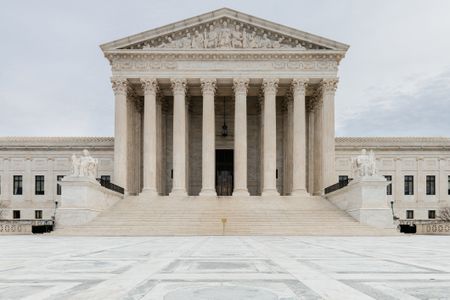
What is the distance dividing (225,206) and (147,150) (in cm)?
1091

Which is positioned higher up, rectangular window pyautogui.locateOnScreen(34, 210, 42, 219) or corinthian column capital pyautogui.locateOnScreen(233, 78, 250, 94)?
corinthian column capital pyautogui.locateOnScreen(233, 78, 250, 94)

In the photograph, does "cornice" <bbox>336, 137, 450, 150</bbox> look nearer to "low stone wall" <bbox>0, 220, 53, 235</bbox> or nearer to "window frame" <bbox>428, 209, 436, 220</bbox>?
"window frame" <bbox>428, 209, 436, 220</bbox>

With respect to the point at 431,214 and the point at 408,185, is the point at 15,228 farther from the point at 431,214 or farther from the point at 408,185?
the point at 431,214

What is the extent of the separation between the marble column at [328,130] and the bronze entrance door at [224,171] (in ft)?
43.7

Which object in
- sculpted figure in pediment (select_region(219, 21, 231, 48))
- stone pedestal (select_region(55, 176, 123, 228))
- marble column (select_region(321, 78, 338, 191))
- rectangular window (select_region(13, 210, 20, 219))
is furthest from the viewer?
rectangular window (select_region(13, 210, 20, 219))

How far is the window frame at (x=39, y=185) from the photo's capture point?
61.7 metres

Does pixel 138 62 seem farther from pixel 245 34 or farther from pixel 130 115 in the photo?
pixel 245 34

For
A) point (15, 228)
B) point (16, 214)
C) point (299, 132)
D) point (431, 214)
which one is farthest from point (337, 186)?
point (16, 214)

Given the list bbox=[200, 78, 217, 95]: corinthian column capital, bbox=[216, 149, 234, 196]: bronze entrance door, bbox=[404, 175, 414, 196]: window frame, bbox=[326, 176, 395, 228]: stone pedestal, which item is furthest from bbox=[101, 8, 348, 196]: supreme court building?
bbox=[404, 175, 414, 196]: window frame

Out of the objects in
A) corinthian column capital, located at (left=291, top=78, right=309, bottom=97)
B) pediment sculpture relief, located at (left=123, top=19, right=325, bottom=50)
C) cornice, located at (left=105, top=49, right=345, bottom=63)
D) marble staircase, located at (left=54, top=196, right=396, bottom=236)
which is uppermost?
pediment sculpture relief, located at (left=123, top=19, right=325, bottom=50)

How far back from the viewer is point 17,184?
203 ft

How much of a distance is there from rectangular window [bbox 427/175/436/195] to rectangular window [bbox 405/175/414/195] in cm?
195

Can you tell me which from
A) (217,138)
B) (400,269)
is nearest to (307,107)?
(217,138)

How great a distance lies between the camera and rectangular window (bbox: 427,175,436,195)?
6262 cm
